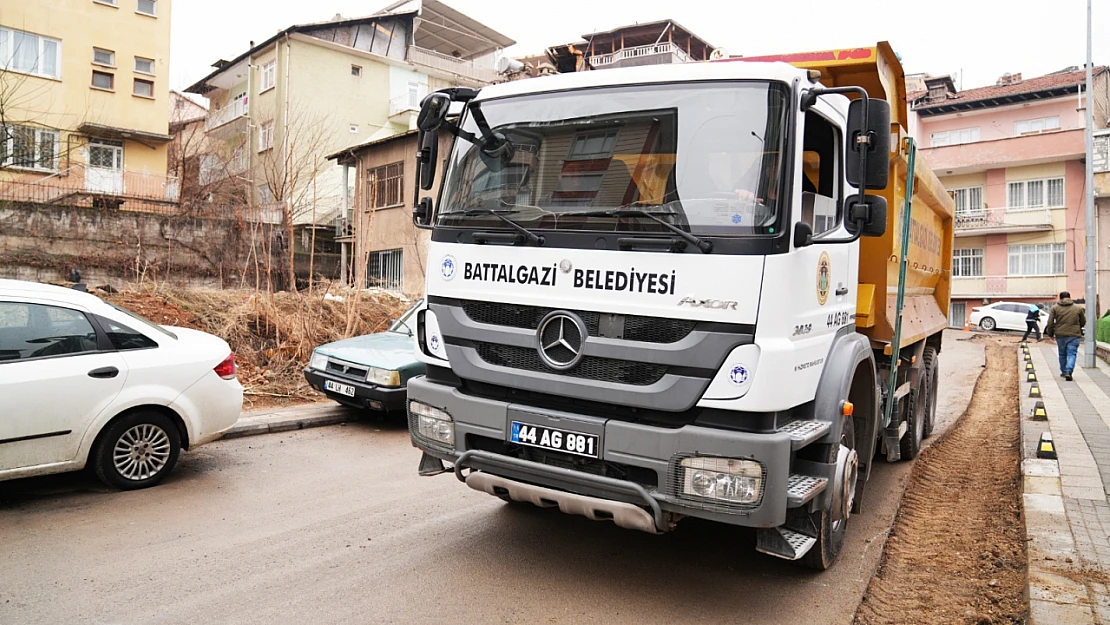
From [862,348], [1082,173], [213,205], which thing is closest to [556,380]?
[862,348]

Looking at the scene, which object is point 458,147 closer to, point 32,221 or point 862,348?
point 862,348

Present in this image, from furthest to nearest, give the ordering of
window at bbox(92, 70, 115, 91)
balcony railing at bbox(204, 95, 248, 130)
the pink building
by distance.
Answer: the pink building < balcony railing at bbox(204, 95, 248, 130) < window at bbox(92, 70, 115, 91)

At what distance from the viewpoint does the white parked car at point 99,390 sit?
18.1 ft

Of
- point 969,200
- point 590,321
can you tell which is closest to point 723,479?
point 590,321

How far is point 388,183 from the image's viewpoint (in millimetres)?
24812

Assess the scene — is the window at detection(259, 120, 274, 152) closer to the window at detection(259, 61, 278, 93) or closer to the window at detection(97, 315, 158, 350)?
the window at detection(259, 61, 278, 93)

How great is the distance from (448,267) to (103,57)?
28.9 m

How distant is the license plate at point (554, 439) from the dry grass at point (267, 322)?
693cm

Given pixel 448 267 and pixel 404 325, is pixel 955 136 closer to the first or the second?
pixel 404 325

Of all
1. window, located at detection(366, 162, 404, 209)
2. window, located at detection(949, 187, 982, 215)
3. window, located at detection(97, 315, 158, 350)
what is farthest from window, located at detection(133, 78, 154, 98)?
window, located at detection(949, 187, 982, 215)

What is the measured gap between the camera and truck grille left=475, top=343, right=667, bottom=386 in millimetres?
3848

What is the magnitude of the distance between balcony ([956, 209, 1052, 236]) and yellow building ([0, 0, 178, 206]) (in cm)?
3532

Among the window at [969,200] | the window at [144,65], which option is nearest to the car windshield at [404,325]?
the window at [144,65]

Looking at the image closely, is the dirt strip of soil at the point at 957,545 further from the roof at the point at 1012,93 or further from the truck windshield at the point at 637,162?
the roof at the point at 1012,93
